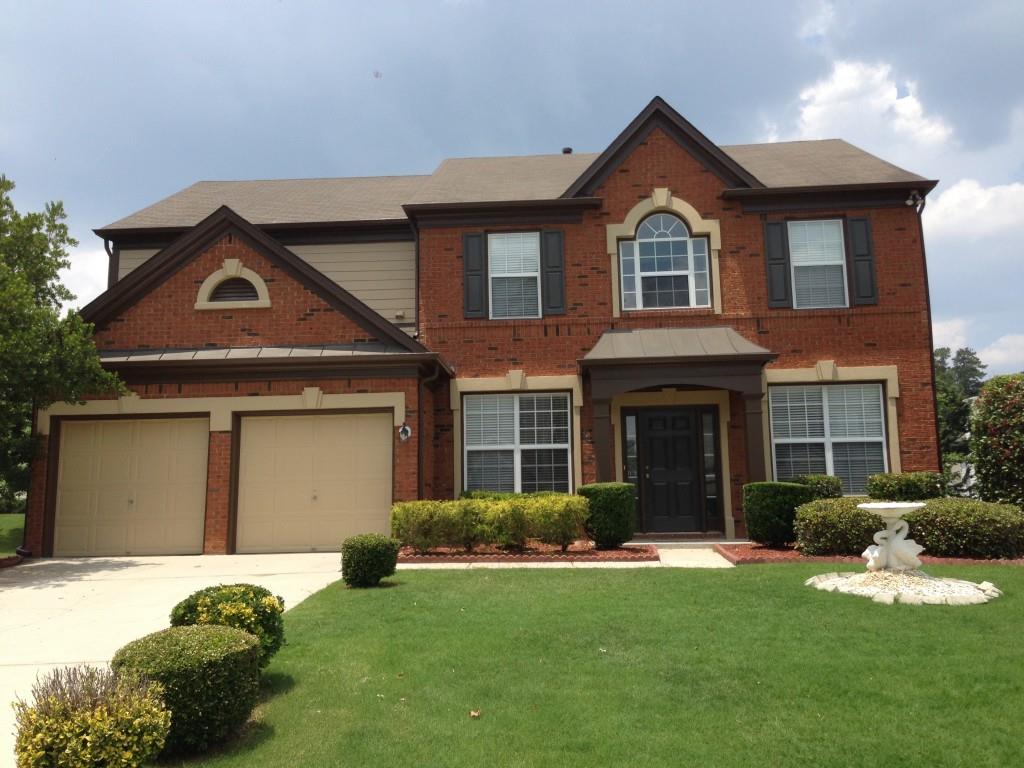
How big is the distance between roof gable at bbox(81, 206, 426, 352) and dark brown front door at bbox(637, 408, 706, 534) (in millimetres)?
5192

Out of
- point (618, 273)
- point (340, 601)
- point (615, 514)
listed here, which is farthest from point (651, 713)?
point (618, 273)

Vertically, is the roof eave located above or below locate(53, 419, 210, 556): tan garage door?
above

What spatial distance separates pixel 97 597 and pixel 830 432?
40.6ft

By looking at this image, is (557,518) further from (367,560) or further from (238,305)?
(238,305)

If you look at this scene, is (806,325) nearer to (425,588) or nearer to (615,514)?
(615,514)

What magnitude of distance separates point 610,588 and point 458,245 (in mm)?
8819

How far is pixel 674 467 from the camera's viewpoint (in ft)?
48.2

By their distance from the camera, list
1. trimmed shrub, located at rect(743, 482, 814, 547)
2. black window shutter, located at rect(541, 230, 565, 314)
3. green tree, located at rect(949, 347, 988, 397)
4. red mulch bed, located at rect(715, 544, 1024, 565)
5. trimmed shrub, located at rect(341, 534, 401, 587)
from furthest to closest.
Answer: green tree, located at rect(949, 347, 988, 397) → black window shutter, located at rect(541, 230, 565, 314) → trimmed shrub, located at rect(743, 482, 814, 547) → red mulch bed, located at rect(715, 544, 1024, 565) → trimmed shrub, located at rect(341, 534, 401, 587)

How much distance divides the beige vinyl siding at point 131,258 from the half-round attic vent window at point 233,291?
11.9ft

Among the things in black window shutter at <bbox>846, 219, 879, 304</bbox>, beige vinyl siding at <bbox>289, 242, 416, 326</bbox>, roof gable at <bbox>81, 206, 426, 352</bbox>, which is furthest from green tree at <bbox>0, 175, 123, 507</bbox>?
black window shutter at <bbox>846, 219, 879, 304</bbox>

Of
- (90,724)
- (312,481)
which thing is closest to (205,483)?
(312,481)

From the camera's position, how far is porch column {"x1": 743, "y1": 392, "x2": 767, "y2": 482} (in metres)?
13.5

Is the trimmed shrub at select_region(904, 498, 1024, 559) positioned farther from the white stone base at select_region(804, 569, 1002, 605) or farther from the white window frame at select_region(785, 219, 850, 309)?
the white window frame at select_region(785, 219, 850, 309)

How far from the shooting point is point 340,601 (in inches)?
328
